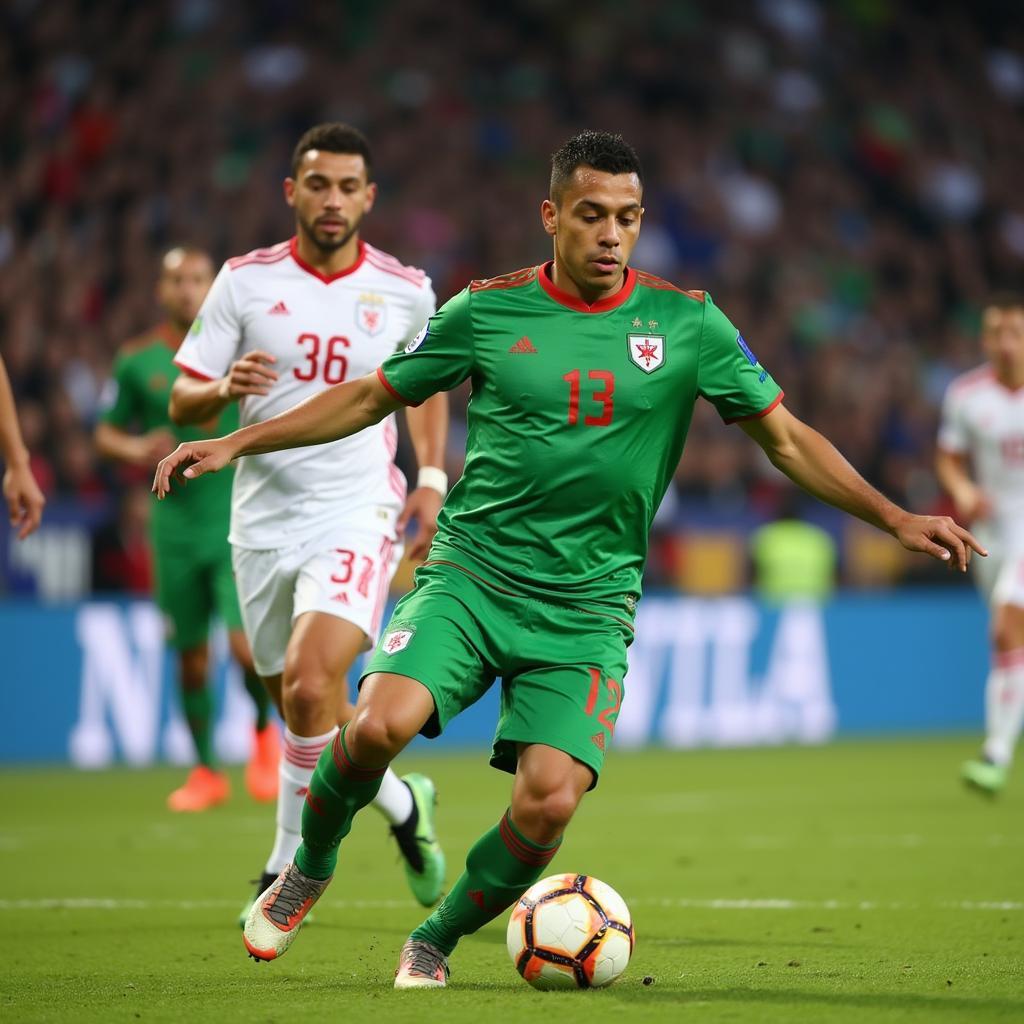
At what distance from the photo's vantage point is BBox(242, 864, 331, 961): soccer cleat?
209 inches

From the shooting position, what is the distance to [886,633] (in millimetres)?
16703

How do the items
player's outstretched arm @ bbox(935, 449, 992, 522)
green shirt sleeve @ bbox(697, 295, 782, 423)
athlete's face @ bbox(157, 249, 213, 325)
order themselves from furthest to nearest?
player's outstretched arm @ bbox(935, 449, 992, 522), athlete's face @ bbox(157, 249, 213, 325), green shirt sleeve @ bbox(697, 295, 782, 423)

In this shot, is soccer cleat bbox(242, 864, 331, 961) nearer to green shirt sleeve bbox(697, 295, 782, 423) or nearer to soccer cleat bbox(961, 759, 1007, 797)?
green shirt sleeve bbox(697, 295, 782, 423)

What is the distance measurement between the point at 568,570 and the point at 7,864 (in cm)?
461

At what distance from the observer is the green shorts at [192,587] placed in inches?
411

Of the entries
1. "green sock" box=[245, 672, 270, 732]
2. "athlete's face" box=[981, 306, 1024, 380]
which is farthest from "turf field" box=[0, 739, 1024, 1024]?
"athlete's face" box=[981, 306, 1024, 380]

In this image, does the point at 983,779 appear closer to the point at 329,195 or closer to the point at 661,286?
the point at 329,195

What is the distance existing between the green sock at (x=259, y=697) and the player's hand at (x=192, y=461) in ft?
15.9

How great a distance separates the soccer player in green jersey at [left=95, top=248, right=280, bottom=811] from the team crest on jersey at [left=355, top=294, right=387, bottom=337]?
335cm

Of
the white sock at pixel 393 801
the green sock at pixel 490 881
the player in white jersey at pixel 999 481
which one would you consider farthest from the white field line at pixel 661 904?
the player in white jersey at pixel 999 481

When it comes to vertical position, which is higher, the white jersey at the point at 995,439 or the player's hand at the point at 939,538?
the player's hand at the point at 939,538

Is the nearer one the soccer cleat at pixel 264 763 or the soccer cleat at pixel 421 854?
the soccer cleat at pixel 421 854

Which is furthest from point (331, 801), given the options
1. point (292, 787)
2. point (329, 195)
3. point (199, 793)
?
point (199, 793)

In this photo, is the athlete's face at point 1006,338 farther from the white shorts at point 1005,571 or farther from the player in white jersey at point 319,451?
the player in white jersey at point 319,451
